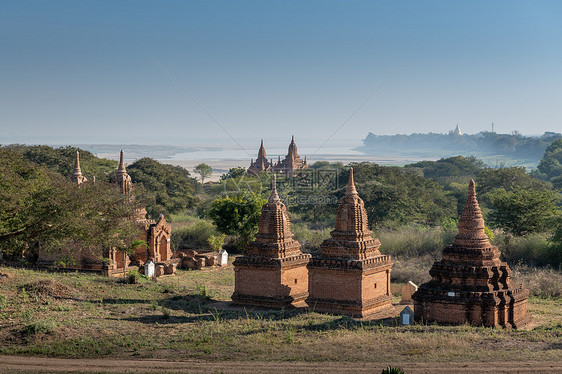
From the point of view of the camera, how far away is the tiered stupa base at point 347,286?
27766mm

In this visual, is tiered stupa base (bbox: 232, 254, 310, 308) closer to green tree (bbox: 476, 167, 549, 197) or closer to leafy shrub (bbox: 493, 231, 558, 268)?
leafy shrub (bbox: 493, 231, 558, 268)

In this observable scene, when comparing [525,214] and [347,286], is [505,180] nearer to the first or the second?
[525,214]

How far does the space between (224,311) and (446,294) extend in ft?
31.2

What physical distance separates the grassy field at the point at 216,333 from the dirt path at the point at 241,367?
0.49 meters

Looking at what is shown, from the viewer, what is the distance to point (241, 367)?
1953 centimetres

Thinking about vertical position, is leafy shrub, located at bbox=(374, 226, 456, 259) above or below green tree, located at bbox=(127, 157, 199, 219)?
below

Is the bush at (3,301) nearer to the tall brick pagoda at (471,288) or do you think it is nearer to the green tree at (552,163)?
the tall brick pagoda at (471,288)

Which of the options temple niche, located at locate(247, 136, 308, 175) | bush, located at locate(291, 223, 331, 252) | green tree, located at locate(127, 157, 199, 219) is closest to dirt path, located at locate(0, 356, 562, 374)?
bush, located at locate(291, 223, 331, 252)

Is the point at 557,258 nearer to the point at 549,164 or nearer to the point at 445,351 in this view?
the point at 445,351

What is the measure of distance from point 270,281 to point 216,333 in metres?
6.70

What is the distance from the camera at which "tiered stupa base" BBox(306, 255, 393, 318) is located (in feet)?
91.1

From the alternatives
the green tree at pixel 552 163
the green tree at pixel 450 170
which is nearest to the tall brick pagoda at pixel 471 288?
the green tree at pixel 450 170

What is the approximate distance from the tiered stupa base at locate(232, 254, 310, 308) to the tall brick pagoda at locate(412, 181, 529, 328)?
20.8ft

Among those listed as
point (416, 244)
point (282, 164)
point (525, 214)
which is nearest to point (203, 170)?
point (282, 164)
